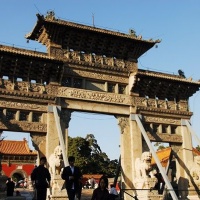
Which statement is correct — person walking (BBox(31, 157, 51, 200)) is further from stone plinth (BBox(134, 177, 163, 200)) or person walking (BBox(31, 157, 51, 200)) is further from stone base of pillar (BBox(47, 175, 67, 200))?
stone plinth (BBox(134, 177, 163, 200))

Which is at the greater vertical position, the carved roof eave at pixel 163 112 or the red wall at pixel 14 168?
the carved roof eave at pixel 163 112

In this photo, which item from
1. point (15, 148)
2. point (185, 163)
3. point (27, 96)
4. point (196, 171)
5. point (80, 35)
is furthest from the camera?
point (15, 148)

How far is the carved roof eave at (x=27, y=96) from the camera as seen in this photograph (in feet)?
45.6

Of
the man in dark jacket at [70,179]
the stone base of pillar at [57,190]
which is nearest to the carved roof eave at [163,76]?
the stone base of pillar at [57,190]

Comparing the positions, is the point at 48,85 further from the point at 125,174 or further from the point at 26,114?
the point at 125,174

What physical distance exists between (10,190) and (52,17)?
7.79 metres

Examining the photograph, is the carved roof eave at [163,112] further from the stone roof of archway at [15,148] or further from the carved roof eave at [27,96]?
the stone roof of archway at [15,148]

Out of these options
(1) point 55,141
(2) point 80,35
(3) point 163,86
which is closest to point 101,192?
(1) point 55,141

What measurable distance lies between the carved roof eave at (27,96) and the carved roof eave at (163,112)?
4722mm

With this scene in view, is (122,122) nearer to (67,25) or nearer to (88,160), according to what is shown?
(67,25)

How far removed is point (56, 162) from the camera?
12.7m

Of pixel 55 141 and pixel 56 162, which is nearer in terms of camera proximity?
pixel 56 162

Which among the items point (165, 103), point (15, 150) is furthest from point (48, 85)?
point (15, 150)

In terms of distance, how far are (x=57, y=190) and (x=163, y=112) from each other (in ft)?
25.1
